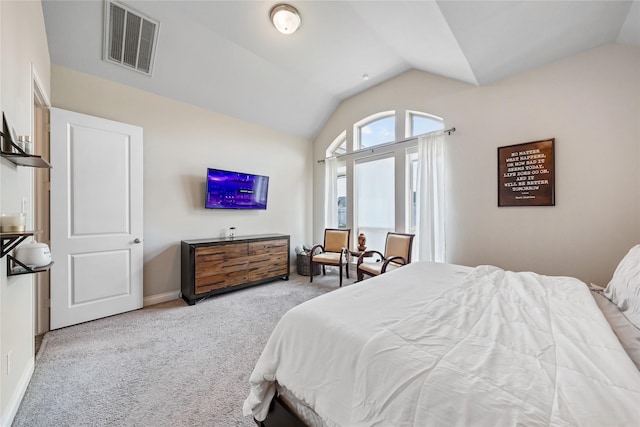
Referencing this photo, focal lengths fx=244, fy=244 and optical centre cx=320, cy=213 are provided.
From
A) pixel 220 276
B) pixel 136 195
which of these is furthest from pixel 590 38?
pixel 136 195

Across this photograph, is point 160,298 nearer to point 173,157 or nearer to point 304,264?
point 173,157

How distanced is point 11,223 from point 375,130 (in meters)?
4.42

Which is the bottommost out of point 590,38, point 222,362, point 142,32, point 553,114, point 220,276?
point 222,362

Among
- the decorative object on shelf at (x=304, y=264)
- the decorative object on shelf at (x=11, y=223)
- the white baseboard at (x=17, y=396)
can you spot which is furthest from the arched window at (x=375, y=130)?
the white baseboard at (x=17, y=396)

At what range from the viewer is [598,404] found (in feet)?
2.24

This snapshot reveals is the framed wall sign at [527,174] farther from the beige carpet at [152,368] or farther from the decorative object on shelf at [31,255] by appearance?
the decorative object on shelf at [31,255]

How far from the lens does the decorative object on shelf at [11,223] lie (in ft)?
4.35

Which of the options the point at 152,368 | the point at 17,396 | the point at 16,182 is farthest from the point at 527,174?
the point at 17,396

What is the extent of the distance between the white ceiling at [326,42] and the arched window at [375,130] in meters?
0.60

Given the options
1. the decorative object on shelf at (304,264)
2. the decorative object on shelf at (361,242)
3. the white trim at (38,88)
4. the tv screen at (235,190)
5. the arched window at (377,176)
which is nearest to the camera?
the white trim at (38,88)

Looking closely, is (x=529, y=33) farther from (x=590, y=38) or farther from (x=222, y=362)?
(x=222, y=362)

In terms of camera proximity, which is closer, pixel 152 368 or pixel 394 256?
pixel 152 368

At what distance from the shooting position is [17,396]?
5.16 feet

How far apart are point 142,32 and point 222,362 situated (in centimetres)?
357
